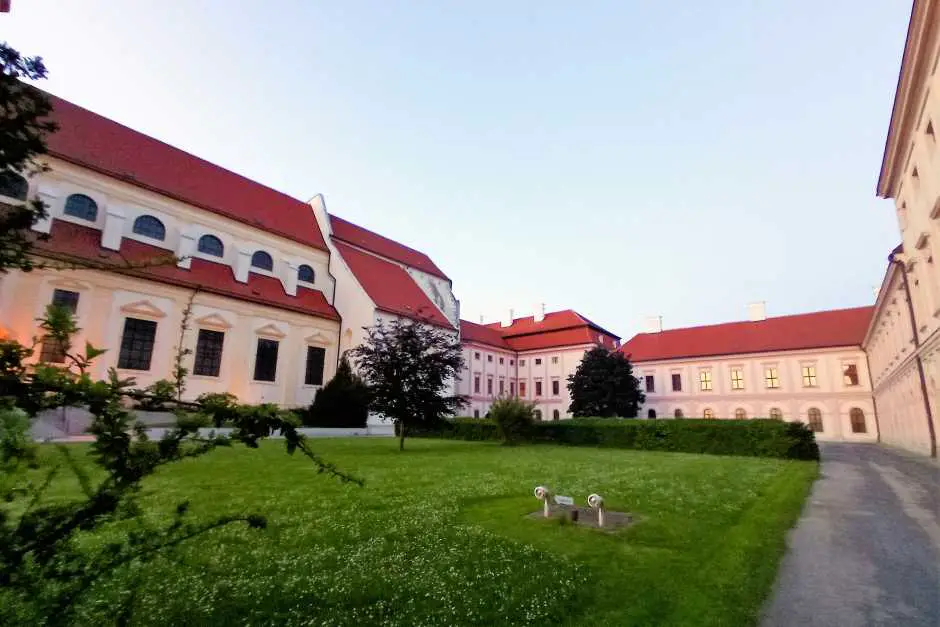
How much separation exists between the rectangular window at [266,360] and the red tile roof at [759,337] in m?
33.7

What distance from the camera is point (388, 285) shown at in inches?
1366

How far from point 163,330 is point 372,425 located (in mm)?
12408

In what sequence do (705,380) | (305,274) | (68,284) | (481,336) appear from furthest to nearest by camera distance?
(481,336)
(705,380)
(305,274)
(68,284)

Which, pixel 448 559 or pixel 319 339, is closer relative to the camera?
pixel 448 559

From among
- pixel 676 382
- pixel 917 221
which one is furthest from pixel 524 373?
pixel 917 221

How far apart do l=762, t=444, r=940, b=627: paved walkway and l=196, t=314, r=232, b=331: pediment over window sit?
26.4 metres

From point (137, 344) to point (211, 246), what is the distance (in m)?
7.24

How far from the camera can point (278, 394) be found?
2767 centimetres

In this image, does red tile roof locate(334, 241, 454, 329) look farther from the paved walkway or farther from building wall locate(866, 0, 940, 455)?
the paved walkway

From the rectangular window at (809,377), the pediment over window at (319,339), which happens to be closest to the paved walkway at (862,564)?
the pediment over window at (319,339)

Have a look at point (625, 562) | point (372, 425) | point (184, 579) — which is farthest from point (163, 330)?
point (625, 562)

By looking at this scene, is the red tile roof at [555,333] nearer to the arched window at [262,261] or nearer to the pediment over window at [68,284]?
the arched window at [262,261]

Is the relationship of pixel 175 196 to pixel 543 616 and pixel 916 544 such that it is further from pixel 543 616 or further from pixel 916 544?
pixel 916 544

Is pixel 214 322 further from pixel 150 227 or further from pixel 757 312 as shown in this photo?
pixel 757 312
